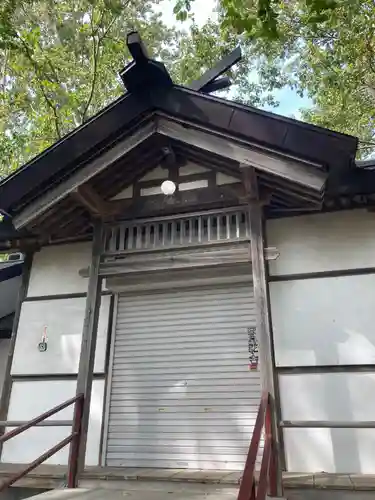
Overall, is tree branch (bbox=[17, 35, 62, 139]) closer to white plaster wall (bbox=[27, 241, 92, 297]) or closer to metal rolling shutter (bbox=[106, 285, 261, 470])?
white plaster wall (bbox=[27, 241, 92, 297])

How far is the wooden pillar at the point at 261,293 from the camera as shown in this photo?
3.53m

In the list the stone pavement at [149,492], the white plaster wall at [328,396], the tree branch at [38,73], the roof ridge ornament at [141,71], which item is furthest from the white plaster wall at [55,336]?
the tree branch at [38,73]

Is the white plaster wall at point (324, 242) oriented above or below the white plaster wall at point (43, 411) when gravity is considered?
above

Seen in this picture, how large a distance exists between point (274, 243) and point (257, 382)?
150cm

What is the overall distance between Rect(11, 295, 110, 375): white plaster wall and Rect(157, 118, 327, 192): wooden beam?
6.94 ft

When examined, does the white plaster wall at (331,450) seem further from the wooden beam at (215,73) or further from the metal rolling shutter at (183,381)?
the wooden beam at (215,73)

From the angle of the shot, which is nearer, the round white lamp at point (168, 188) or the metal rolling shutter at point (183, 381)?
the metal rolling shutter at point (183, 381)

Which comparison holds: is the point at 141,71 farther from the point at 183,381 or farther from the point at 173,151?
the point at 183,381

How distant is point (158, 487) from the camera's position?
11.7 feet

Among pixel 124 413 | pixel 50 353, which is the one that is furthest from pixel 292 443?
pixel 50 353

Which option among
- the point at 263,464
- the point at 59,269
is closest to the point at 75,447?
the point at 263,464

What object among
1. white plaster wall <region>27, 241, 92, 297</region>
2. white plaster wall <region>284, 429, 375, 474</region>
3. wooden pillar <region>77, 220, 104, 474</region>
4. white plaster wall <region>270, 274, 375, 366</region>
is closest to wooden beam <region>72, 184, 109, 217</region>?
wooden pillar <region>77, 220, 104, 474</region>

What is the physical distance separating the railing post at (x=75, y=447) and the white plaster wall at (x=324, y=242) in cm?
235

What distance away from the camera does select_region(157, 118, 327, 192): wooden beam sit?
3902mm
